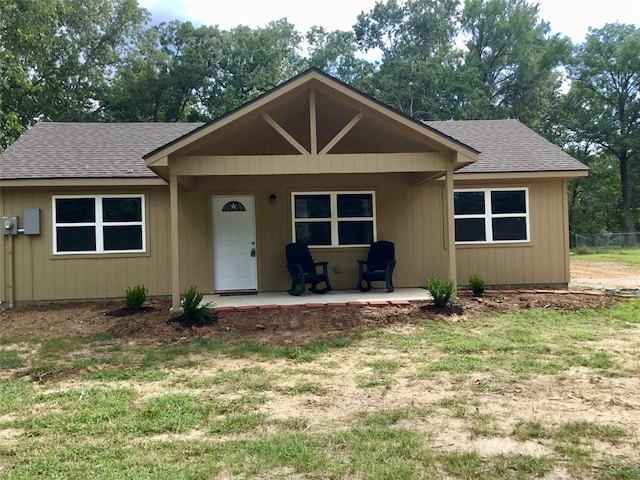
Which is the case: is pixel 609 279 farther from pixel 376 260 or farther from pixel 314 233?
pixel 314 233

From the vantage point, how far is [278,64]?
26.1 meters

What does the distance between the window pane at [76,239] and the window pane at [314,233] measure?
374 centimetres

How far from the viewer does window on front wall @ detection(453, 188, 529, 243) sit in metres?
9.01

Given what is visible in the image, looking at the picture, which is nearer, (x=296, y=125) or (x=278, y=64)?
(x=296, y=125)

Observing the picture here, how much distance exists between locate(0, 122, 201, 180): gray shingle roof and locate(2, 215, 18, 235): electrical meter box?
69 centimetres

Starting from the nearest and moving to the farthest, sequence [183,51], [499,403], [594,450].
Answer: [594,450], [499,403], [183,51]

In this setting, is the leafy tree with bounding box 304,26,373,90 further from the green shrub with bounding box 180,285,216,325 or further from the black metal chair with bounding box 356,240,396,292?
the green shrub with bounding box 180,285,216,325

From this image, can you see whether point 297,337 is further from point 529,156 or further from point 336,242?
point 529,156

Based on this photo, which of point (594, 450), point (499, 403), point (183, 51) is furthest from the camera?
point (183, 51)

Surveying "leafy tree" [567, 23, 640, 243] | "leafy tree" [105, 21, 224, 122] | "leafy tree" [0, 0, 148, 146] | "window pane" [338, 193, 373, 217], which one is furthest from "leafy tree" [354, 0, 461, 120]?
"window pane" [338, 193, 373, 217]

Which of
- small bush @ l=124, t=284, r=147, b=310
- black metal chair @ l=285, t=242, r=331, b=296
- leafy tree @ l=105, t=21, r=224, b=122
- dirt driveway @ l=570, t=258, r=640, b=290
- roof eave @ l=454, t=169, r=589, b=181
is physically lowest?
dirt driveway @ l=570, t=258, r=640, b=290

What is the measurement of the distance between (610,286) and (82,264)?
10.2 meters

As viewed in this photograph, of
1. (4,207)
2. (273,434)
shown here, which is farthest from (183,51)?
(273,434)

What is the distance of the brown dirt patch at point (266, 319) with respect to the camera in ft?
19.3
